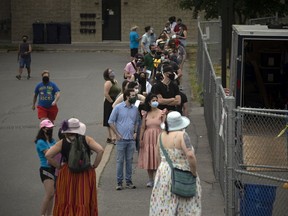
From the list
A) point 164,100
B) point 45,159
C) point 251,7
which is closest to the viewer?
point 45,159

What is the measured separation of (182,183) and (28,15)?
3532cm

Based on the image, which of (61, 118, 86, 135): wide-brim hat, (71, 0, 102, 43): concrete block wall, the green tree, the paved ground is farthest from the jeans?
(71, 0, 102, 43): concrete block wall

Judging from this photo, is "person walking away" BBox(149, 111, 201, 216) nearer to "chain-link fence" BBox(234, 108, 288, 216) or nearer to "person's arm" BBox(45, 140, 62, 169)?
"chain-link fence" BBox(234, 108, 288, 216)

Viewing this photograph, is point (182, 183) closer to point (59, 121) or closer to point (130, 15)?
point (59, 121)

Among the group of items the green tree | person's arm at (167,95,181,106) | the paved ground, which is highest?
the green tree

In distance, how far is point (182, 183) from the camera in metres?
10.6

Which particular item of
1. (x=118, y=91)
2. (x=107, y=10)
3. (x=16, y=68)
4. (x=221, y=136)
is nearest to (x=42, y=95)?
(x=118, y=91)

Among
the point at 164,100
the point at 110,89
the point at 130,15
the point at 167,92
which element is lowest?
the point at 110,89

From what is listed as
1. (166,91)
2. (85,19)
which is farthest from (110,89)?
(85,19)

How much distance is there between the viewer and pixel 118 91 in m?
18.9

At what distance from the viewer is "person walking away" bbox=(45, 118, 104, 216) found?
11234mm

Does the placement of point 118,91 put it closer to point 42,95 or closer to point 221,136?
point 42,95

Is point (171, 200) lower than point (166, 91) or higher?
lower

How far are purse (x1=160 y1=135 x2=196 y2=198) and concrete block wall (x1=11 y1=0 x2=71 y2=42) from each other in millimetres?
34860
